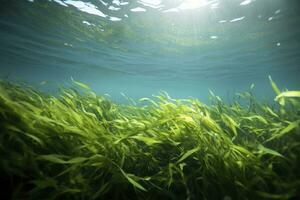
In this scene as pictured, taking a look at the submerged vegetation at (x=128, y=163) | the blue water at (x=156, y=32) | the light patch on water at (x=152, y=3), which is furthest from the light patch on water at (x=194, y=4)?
the submerged vegetation at (x=128, y=163)

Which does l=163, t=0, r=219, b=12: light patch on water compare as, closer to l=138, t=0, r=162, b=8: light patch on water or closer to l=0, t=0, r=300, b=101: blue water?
l=0, t=0, r=300, b=101: blue water

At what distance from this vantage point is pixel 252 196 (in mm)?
2014

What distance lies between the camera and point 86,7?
534 inches

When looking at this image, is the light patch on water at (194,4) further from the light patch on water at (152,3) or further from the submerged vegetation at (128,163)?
the submerged vegetation at (128,163)

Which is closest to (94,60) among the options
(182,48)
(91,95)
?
(182,48)

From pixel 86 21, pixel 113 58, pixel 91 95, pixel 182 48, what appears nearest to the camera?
pixel 91 95

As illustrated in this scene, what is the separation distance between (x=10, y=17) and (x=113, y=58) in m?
12.0

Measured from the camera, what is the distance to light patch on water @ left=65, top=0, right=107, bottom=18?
13.0 metres

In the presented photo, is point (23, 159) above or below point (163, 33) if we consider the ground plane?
below

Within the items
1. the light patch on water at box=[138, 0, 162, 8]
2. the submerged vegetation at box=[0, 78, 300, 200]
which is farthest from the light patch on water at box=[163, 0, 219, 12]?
the submerged vegetation at box=[0, 78, 300, 200]

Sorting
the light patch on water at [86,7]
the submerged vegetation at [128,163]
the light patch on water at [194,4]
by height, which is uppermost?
the light patch on water at [194,4]

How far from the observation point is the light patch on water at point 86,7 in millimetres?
12995

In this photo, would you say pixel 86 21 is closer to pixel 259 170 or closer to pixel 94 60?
pixel 94 60

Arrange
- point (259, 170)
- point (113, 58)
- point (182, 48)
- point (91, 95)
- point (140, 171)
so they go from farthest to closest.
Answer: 1. point (113, 58)
2. point (182, 48)
3. point (91, 95)
4. point (140, 171)
5. point (259, 170)
